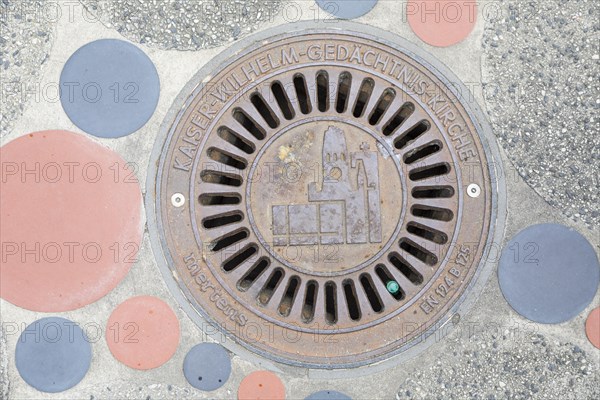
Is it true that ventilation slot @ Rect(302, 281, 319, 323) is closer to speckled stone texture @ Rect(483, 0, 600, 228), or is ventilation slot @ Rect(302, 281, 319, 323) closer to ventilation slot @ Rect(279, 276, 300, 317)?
ventilation slot @ Rect(279, 276, 300, 317)

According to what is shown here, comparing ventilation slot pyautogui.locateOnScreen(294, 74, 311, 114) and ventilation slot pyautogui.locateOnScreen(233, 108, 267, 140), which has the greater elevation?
ventilation slot pyautogui.locateOnScreen(294, 74, 311, 114)

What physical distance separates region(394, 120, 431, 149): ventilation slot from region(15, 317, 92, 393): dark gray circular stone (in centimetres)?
147

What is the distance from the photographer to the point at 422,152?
8.59ft

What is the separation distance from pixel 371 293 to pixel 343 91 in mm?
844

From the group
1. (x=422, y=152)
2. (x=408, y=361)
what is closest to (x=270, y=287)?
(x=408, y=361)

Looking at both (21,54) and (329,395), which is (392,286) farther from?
(21,54)

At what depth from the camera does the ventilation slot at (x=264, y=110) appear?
8.41 feet

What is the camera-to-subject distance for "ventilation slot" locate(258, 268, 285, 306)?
252 centimetres

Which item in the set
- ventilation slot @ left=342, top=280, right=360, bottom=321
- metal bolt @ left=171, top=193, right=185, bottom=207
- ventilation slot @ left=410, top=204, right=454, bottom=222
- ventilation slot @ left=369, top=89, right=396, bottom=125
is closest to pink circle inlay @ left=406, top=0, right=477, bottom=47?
ventilation slot @ left=369, top=89, right=396, bottom=125

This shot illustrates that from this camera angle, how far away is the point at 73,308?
2.50 m

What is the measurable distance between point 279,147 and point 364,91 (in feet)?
1.40

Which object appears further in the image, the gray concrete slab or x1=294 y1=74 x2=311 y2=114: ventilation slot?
x1=294 y1=74 x2=311 y2=114: ventilation slot

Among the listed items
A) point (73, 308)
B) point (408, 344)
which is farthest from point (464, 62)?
point (73, 308)

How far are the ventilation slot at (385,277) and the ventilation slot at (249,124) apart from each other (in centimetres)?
70
